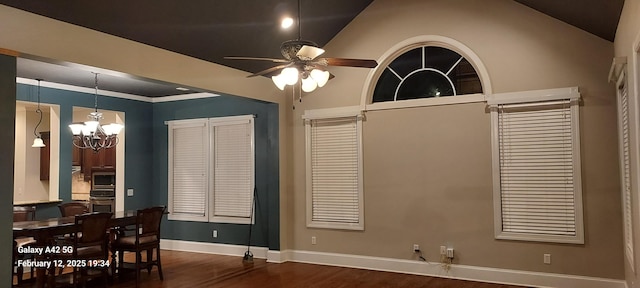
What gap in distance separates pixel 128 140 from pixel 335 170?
390cm

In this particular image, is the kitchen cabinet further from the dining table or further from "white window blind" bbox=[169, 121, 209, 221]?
the dining table

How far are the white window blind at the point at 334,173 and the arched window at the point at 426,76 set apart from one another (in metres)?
0.63

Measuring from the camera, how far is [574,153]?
5258 millimetres

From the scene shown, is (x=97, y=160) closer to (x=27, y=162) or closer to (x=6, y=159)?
(x=27, y=162)

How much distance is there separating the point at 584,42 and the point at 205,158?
5783 millimetres

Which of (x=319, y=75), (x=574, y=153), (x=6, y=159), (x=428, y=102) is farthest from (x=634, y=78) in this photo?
(x=6, y=159)

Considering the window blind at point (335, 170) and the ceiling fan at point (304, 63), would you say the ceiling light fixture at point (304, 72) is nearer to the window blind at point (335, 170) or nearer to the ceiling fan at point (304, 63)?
the ceiling fan at point (304, 63)

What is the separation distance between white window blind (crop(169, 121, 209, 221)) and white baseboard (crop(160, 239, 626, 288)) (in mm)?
603

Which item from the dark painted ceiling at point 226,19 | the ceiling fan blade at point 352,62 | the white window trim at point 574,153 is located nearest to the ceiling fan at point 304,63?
the ceiling fan blade at point 352,62

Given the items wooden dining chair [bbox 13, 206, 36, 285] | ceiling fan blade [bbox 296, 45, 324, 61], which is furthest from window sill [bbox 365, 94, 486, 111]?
wooden dining chair [bbox 13, 206, 36, 285]

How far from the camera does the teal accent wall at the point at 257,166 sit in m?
7.08

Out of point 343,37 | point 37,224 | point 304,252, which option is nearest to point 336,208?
point 304,252

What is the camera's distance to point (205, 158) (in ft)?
26.3

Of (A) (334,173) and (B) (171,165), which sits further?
(B) (171,165)
